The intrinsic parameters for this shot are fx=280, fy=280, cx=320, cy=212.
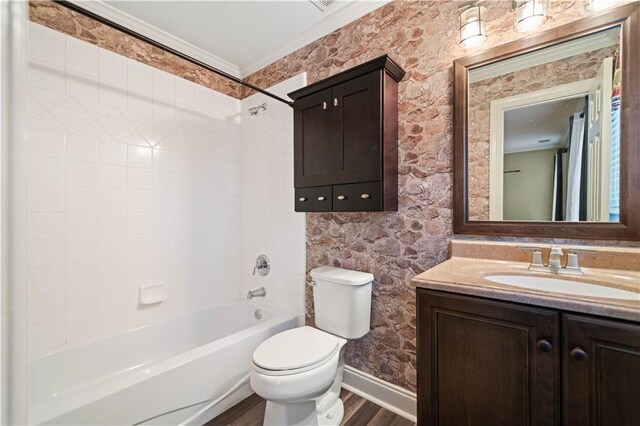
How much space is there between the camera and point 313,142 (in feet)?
6.07

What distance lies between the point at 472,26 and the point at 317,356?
1792 mm

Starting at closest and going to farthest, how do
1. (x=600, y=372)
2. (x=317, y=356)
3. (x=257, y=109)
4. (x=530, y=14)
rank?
(x=600, y=372) → (x=530, y=14) → (x=317, y=356) → (x=257, y=109)

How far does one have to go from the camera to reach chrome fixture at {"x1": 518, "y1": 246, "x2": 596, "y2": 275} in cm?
112

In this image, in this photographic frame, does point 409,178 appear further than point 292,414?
Yes

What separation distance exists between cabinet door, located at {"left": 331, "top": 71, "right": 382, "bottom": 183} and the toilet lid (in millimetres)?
905

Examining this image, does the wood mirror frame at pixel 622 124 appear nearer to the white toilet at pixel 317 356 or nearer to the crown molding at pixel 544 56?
the crown molding at pixel 544 56

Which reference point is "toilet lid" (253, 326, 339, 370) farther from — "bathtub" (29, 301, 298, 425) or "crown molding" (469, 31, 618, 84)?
"crown molding" (469, 31, 618, 84)

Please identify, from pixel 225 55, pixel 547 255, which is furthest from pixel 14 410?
pixel 225 55

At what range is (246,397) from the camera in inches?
70.7

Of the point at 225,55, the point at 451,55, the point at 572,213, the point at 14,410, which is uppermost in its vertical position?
the point at 225,55

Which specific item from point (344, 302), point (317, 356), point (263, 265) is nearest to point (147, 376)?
point (317, 356)

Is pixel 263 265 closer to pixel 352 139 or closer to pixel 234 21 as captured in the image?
pixel 352 139

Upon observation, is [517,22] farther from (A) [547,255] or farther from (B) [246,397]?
(B) [246,397]

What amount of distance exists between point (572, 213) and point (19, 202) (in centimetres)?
170
